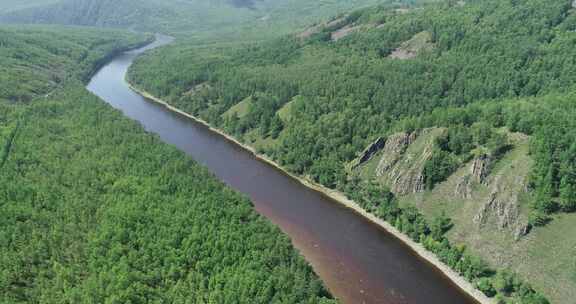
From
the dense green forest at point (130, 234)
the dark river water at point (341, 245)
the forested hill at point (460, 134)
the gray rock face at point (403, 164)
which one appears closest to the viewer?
the dense green forest at point (130, 234)

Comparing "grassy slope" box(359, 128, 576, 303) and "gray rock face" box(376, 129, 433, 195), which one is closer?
"grassy slope" box(359, 128, 576, 303)

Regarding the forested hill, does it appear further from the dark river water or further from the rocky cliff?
the dark river water

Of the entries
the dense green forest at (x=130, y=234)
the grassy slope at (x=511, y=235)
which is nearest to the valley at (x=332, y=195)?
the grassy slope at (x=511, y=235)

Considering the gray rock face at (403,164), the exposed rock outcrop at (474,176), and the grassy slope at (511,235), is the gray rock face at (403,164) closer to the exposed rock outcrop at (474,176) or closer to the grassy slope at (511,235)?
the grassy slope at (511,235)

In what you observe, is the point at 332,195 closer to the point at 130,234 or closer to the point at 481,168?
the point at 481,168

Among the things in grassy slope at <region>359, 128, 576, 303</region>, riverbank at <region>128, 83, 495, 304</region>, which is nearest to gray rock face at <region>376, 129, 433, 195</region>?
grassy slope at <region>359, 128, 576, 303</region>

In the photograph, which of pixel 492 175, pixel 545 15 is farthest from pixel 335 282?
pixel 545 15
